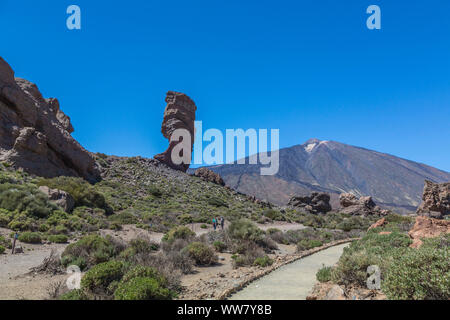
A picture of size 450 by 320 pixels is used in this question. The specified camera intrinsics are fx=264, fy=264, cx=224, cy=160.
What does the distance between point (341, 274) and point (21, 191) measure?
2030cm

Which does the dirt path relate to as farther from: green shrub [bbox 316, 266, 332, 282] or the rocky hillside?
the rocky hillside

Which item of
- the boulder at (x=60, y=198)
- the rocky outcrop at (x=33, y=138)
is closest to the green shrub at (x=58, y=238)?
the boulder at (x=60, y=198)

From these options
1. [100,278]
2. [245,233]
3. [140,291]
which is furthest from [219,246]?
[140,291]

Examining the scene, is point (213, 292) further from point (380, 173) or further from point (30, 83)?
point (380, 173)

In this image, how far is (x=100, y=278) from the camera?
6.88 m

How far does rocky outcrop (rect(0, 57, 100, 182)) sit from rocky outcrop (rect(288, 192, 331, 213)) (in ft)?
109

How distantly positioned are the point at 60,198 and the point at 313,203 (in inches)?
1531

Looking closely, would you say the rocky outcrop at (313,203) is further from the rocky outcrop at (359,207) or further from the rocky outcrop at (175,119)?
the rocky outcrop at (175,119)

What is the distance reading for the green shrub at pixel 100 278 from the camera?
6.75 metres

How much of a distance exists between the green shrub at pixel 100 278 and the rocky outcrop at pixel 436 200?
107ft

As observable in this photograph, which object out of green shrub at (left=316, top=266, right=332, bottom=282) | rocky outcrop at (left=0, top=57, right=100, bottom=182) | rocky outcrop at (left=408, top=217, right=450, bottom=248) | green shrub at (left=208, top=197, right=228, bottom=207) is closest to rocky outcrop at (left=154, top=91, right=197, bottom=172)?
green shrub at (left=208, top=197, right=228, bottom=207)

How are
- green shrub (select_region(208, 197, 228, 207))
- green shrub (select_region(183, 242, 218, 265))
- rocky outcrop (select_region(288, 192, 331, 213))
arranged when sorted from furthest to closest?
rocky outcrop (select_region(288, 192, 331, 213)) < green shrub (select_region(208, 197, 228, 207)) < green shrub (select_region(183, 242, 218, 265))

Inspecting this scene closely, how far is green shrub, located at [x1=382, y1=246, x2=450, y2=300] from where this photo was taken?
15.0ft
